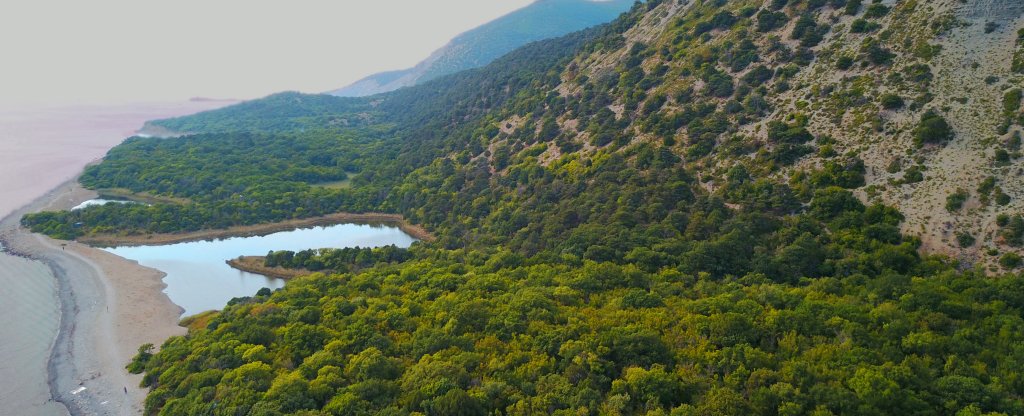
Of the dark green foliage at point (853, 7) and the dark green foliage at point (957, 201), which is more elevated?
the dark green foliage at point (853, 7)

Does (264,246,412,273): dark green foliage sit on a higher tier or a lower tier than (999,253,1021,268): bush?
lower

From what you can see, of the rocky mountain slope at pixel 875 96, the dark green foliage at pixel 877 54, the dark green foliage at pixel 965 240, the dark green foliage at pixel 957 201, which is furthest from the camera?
the dark green foliage at pixel 877 54

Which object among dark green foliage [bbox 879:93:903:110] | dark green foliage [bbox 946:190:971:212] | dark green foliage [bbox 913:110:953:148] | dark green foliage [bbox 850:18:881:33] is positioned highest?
dark green foliage [bbox 850:18:881:33]

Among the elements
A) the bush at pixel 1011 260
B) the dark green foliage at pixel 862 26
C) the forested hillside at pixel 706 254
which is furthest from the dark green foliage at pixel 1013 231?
the dark green foliage at pixel 862 26

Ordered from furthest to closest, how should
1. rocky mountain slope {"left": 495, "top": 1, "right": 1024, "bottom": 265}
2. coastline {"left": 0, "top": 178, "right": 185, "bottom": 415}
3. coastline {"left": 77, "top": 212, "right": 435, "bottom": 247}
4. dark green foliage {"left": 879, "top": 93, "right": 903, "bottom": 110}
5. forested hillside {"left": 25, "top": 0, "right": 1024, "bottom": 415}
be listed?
coastline {"left": 77, "top": 212, "right": 435, "bottom": 247} < dark green foliage {"left": 879, "top": 93, "right": 903, "bottom": 110} < rocky mountain slope {"left": 495, "top": 1, "right": 1024, "bottom": 265} < coastline {"left": 0, "top": 178, "right": 185, "bottom": 415} < forested hillside {"left": 25, "top": 0, "right": 1024, "bottom": 415}

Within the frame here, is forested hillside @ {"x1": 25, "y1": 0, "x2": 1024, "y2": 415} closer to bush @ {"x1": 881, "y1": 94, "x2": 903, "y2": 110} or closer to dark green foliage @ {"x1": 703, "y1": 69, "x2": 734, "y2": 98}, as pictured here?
bush @ {"x1": 881, "y1": 94, "x2": 903, "y2": 110}

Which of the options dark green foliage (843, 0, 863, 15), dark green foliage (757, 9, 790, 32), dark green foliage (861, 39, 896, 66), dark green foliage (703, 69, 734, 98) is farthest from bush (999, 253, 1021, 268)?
dark green foliage (757, 9, 790, 32)

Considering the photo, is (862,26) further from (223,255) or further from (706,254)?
(223,255)

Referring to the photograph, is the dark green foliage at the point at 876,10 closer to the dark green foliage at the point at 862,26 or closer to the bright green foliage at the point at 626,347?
the dark green foliage at the point at 862,26
